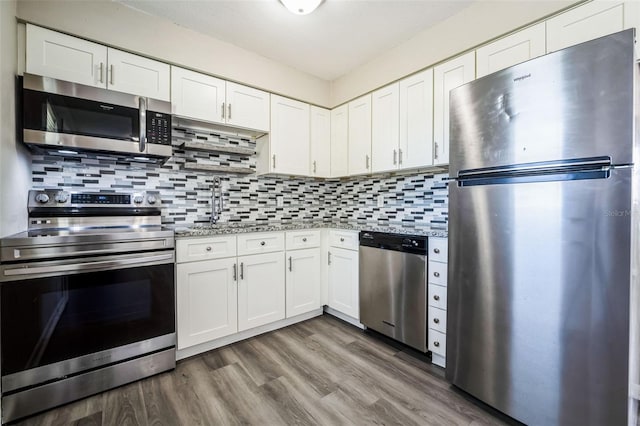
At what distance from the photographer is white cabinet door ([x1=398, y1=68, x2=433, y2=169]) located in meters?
2.16

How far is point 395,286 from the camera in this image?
7.20 feet

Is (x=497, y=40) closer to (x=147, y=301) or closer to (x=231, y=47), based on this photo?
(x=231, y=47)

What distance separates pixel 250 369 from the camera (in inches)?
75.8

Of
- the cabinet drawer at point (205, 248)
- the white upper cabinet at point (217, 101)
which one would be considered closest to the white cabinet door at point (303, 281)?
the cabinet drawer at point (205, 248)

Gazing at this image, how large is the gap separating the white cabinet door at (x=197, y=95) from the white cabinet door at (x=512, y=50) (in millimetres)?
2012

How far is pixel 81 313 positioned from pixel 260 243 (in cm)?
123

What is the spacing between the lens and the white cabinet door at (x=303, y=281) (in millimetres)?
2594

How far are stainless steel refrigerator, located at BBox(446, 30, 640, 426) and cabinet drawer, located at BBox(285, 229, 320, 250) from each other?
4.70 feet

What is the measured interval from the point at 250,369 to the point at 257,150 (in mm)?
1982

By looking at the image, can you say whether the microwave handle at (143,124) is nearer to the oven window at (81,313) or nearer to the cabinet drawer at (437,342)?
the oven window at (81,313)

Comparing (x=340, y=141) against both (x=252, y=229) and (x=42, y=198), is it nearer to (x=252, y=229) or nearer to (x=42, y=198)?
(x=252, y=229)

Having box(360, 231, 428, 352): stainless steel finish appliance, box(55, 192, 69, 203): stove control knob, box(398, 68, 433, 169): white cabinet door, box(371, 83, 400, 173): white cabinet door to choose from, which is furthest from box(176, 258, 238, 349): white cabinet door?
box(398, 68, 433, 169): white cabinet door

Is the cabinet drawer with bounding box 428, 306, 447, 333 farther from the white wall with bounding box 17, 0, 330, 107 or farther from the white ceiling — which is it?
the white wall with bounding box 17, 0, 330, 107

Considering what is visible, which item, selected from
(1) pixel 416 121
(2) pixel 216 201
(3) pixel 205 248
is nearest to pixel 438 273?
(1) pixel 416 121
